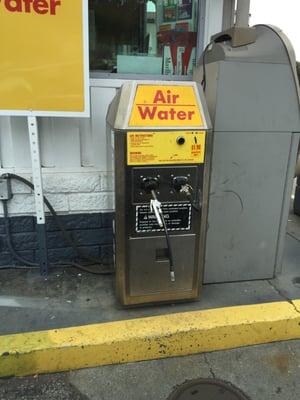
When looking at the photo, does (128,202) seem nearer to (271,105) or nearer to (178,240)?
(178,240)

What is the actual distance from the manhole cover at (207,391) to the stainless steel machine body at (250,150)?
0.88 m

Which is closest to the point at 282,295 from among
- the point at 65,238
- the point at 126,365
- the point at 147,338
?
the point at 147,338

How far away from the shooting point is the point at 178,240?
2.50m

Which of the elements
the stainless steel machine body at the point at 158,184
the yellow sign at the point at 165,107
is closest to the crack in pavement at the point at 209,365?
the stainless steel machine body at the point at 158,184

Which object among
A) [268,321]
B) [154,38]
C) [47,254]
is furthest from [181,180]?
[154,38]

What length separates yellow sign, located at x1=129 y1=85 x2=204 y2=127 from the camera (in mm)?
2229

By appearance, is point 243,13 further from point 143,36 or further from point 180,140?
point 180,140

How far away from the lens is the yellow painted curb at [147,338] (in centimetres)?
219

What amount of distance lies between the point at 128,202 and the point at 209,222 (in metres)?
0.74

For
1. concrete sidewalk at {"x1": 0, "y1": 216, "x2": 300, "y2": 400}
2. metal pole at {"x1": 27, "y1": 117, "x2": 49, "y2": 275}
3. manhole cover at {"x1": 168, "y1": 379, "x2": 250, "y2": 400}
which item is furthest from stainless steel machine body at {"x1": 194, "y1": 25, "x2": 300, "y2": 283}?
metal pole at {"x1": 27, "y1": 117, "x2": 49, "y2": 275}

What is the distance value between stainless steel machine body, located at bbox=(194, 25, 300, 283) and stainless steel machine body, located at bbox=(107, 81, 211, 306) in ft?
0.90

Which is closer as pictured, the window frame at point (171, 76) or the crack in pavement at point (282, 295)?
the crack in pavement at point (282, 295)

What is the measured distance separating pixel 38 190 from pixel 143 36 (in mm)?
1607

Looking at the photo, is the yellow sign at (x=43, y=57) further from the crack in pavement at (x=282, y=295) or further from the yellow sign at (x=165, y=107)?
the crack in pavement at (x=282, y=295)
